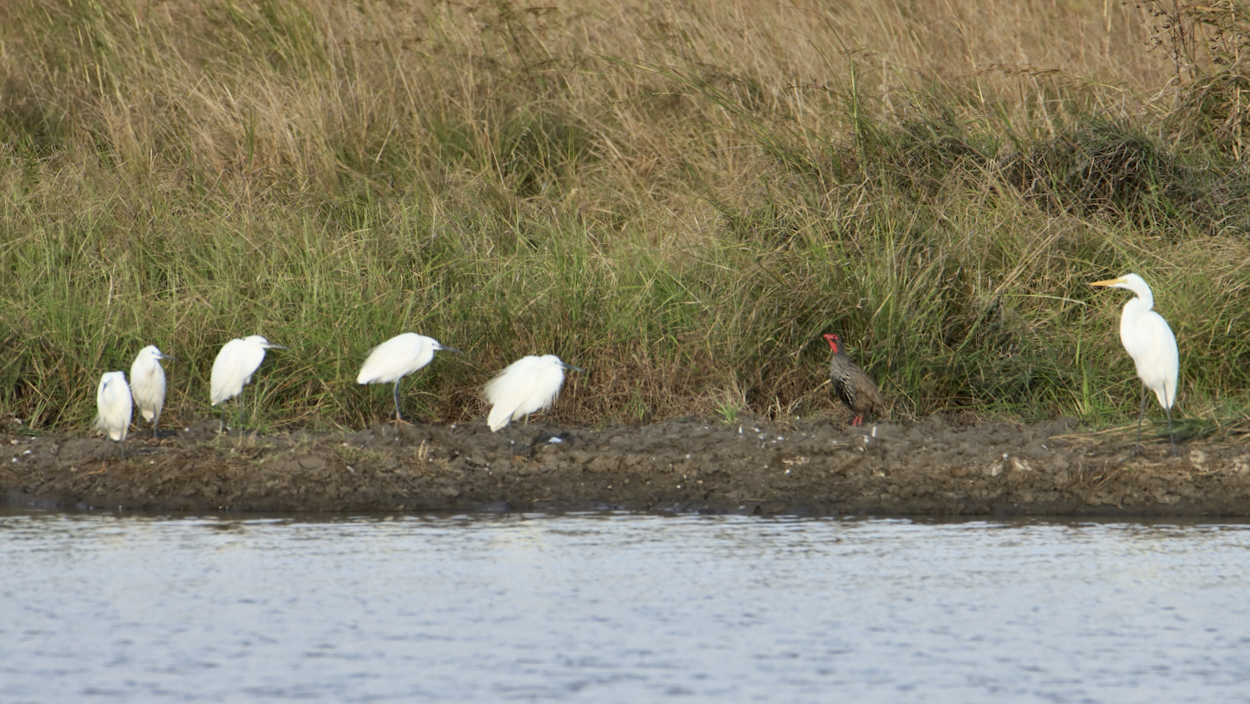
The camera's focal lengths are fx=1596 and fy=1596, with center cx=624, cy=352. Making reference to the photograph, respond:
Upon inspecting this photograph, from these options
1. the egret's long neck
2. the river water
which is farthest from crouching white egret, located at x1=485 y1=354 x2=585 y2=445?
the egret's long neck

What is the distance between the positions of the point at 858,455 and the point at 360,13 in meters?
5.85

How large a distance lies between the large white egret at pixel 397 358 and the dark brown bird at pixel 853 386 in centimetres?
194

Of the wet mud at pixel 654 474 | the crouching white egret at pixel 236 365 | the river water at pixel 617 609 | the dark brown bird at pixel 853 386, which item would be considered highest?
the crouching white egret at pixel 236 365

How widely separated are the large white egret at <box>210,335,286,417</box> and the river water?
0.90 meters

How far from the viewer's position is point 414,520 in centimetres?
671

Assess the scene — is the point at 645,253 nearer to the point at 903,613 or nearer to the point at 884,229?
the point at 884,229

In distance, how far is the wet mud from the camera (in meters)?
6.89

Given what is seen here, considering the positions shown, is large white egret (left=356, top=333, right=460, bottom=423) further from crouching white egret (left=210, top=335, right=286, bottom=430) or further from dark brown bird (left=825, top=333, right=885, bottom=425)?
dark brown bird (left=825, top=333, right=885, bottom=425)

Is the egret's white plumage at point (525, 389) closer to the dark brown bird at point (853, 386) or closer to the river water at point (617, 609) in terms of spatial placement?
the river water at point (617, 609)

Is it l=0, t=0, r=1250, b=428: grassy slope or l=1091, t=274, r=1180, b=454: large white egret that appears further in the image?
l=0, t=0, r=1250, b=428: grassy slope

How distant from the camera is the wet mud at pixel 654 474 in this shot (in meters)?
6.89

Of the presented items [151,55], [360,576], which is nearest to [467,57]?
[151,55]

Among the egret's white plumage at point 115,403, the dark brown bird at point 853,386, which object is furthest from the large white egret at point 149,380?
the dark brown bird at point 853,386

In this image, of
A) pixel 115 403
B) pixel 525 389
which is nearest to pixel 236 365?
pixel 115 403
